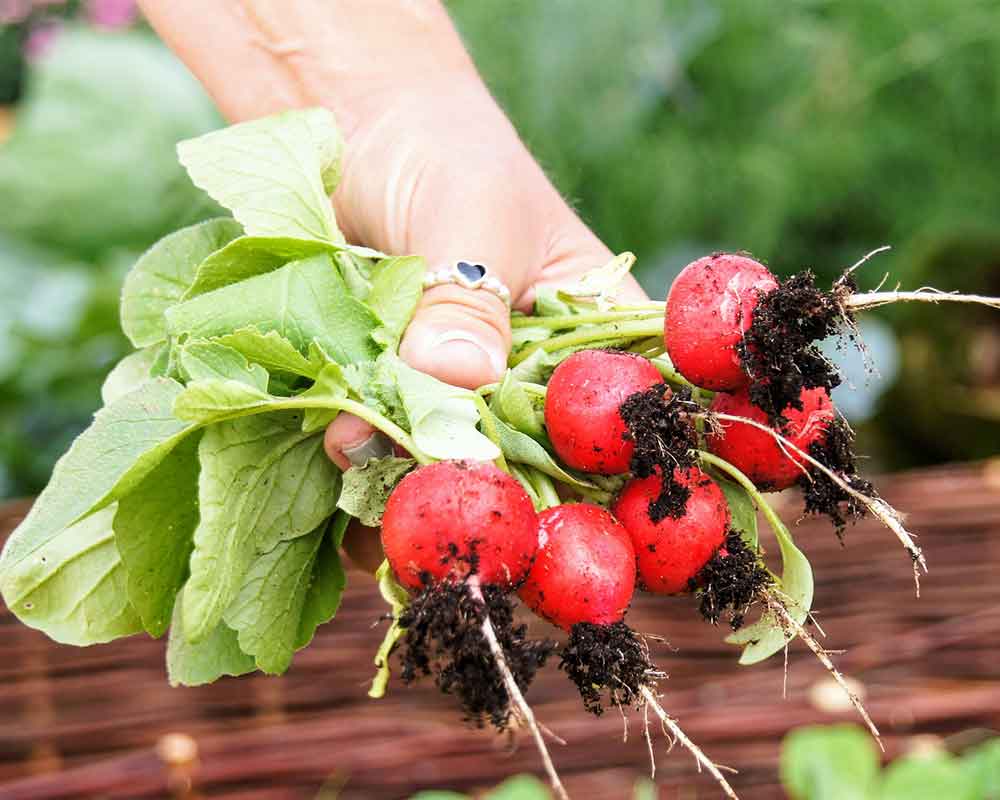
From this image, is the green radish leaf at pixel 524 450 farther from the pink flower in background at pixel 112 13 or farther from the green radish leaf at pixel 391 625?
the pink flower in background at pixel 112 13

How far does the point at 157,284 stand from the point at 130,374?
11 cm

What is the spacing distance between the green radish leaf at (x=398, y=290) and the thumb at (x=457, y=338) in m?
0.02

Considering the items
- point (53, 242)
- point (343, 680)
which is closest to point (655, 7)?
point (53, 242)

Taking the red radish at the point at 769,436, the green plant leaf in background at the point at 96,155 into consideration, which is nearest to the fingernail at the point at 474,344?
the red radish at the point at 769,436

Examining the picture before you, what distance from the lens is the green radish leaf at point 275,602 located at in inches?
42.7

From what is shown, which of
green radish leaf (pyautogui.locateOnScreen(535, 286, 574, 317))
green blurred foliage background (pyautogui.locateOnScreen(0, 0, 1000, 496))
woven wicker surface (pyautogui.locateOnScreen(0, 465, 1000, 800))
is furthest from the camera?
green blurred foliage background (pyautogui.locateOnScreen(0, 0, 1000, 496))

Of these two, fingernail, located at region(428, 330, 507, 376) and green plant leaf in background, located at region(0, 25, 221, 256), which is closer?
fingernail, located at region(428, 330, 507, 376)

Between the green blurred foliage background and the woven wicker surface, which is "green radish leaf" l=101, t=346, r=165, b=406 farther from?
the green blurred foliage background

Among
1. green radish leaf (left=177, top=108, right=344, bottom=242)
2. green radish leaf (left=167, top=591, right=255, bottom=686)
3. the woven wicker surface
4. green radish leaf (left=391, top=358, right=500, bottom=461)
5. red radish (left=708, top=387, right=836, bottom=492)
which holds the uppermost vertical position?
green radish leaf (left=177, top=108, right=344, bottom=242)

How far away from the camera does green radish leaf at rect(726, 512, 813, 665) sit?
107 cm

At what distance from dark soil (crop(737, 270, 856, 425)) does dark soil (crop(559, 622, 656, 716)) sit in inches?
9.4

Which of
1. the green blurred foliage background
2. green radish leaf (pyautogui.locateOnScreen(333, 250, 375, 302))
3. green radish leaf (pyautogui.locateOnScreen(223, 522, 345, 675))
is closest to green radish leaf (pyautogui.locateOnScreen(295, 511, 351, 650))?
green radish leaf (pyautogui.locateOnScreen(223, 522, 345, 675))

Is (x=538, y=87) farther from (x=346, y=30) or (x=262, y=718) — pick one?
(x=262, y=718)

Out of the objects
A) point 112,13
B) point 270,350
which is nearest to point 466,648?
point 270,350
